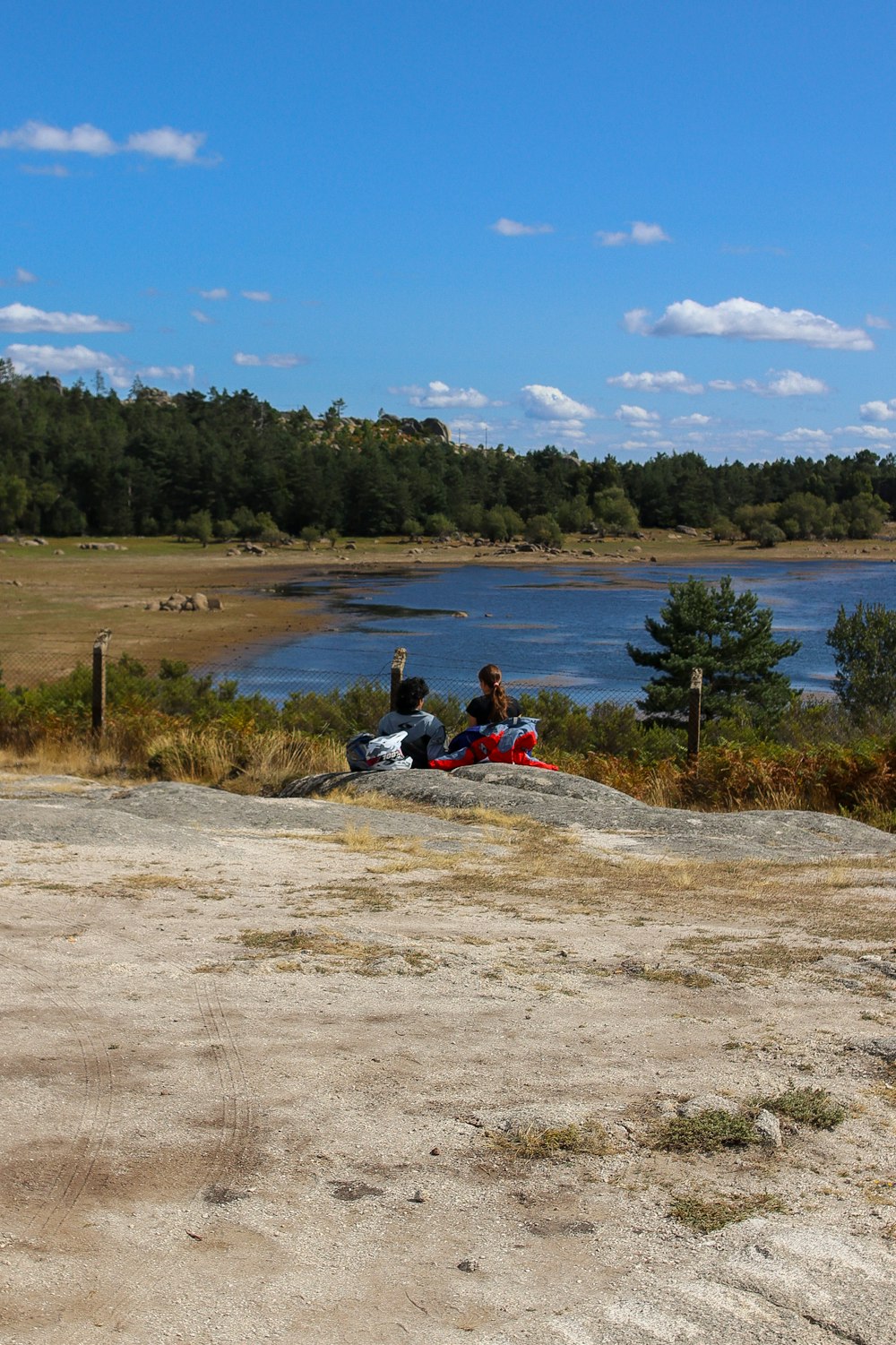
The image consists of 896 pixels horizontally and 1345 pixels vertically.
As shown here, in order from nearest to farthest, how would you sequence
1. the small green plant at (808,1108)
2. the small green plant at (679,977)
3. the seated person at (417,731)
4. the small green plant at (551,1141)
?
1. the small green plant at (551,1141)
2. the small green plant at (808,1108)
3. the small green plant at (679,977)
4. the seated person at (417,731)

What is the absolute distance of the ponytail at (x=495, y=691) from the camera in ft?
37.4

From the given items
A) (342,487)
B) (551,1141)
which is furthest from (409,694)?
(342,487)

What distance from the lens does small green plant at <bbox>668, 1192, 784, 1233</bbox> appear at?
375 cm

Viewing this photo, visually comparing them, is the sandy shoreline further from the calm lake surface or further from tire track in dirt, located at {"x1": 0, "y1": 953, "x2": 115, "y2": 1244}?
tire track in dirt, located at {"x1": 0, "y1": 953, "x2": 115, "y2": 1244}

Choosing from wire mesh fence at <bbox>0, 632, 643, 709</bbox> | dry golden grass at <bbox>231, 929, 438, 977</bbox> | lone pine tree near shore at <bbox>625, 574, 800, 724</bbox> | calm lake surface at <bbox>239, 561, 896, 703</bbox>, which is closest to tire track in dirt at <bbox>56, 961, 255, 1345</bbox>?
dry golden grass at <bbox>231, 929, 438, 977</bbox>

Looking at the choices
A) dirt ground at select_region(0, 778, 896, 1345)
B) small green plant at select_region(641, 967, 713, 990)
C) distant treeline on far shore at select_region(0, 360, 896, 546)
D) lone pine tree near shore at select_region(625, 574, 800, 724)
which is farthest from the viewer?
distant treeline on far shore at select_region(0, 360, 896, 546)

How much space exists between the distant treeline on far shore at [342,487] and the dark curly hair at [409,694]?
8590 centimetres

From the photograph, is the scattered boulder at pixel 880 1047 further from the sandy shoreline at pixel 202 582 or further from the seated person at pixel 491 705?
the sandy shoreline at pixel 202 582

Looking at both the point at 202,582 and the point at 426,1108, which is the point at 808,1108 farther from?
the point at 202,582

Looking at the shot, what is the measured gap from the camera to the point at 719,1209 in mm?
3824

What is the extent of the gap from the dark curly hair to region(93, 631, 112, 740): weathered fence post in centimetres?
436

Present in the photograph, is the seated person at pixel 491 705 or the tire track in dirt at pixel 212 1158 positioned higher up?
the seated person at pixel 491 705

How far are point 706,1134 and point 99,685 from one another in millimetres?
11313

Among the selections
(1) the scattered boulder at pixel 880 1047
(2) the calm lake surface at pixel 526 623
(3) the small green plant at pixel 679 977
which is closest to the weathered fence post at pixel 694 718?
(2) the calm lake surface at pixel 526 623
